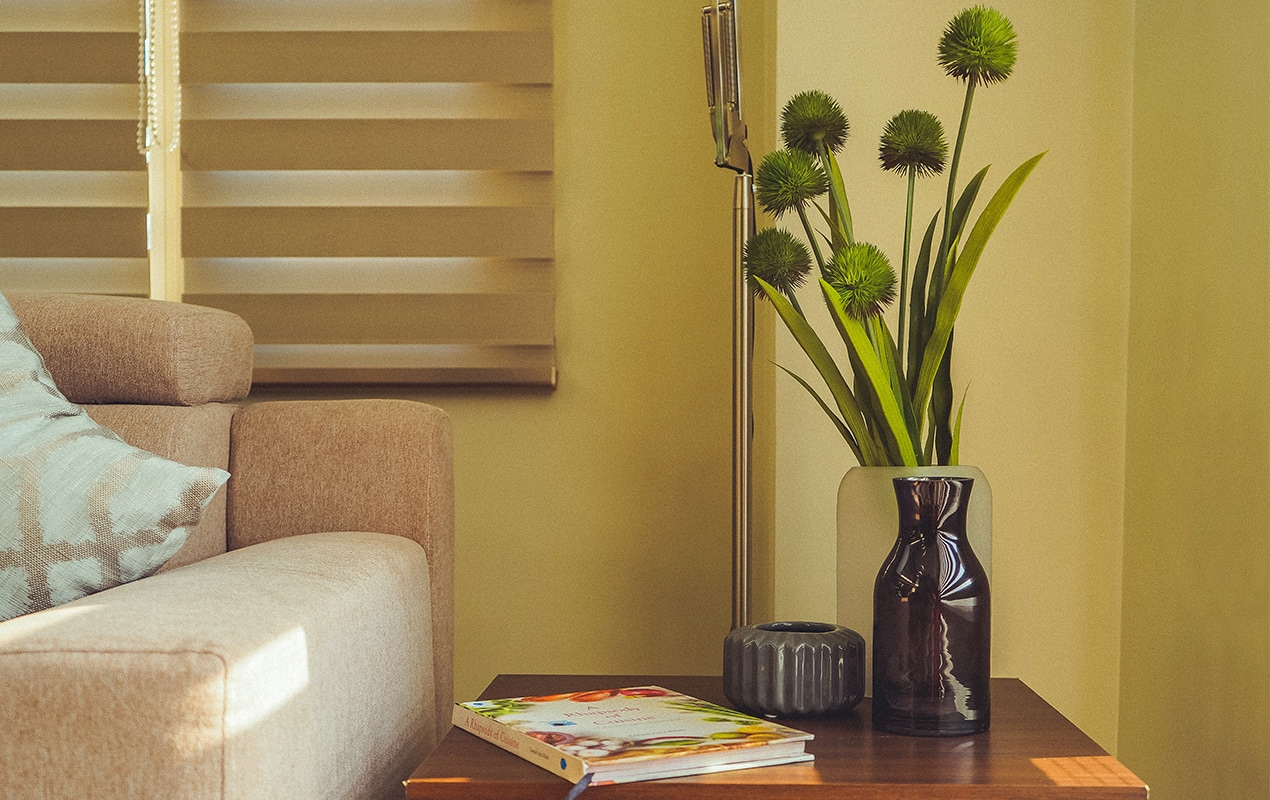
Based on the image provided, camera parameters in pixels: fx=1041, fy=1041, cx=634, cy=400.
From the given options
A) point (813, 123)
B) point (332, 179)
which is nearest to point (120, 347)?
point (332, 179)

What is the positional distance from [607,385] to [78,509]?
40.6 inches

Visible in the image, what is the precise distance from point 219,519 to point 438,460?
0.97 ft

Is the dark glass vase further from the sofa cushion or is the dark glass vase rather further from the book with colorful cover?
the sofa cushion

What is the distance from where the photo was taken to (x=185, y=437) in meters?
1.30

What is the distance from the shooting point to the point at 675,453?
188 centimetres

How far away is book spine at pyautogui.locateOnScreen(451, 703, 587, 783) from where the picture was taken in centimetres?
82

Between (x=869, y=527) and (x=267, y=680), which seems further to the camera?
(x=869, y=527)

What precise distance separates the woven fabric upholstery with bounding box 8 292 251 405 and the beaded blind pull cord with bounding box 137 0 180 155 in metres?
0.58

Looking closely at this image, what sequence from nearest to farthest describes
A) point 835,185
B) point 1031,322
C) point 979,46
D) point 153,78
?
point 979,46
point 835,185
point 1031,322
point 153,78

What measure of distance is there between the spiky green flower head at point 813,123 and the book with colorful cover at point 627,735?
0.65 m

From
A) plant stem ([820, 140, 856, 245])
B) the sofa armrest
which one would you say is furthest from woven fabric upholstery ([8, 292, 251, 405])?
plant stem ([820, 140, 856, 245])

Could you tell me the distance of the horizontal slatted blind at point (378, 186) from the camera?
6.03 feet

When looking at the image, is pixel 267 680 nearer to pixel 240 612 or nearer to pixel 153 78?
pixel 240 612

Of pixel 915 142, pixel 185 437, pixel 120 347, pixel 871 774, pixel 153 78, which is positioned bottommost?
pixel 871 774
